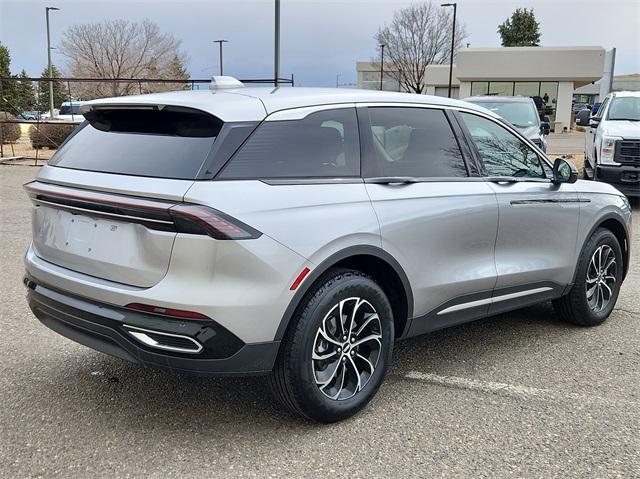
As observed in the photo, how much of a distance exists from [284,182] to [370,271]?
80 cm

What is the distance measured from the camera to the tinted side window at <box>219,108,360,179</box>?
298cm

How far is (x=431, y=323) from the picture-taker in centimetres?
375

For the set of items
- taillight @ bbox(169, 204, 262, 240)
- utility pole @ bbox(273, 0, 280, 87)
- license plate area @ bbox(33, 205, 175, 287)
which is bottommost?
license plate area @ bbox(33, 205, 175, 287)

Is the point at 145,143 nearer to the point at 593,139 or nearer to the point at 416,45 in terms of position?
the point at 593,139

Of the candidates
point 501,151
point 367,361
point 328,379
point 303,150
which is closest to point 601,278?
point 501,151

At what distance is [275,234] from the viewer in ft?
9.43

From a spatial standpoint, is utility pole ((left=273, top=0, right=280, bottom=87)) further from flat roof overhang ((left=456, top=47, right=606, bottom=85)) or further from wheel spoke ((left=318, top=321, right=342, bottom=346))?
flat roof overhang ((left=456, top=47, right=606, bottom=85))

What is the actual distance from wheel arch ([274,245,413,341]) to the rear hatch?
24.7 inches

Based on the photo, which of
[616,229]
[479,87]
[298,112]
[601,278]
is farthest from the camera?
[479,87]

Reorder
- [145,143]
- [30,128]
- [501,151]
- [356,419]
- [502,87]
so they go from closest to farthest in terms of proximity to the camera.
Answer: [145,143], [356,419], [501,151], [30,128], [502,87]

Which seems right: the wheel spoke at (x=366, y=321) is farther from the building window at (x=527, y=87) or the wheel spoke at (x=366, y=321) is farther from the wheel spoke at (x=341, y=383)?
the building window at (x=527, y=87)

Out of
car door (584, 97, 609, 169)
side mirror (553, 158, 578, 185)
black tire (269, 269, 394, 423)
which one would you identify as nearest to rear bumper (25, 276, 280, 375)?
black tire (269, 269, 394, 423)

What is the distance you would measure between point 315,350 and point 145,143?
1340mm

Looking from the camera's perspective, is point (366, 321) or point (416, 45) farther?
point (416, 45)
